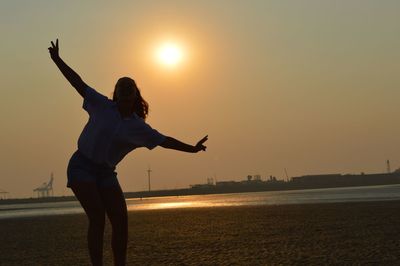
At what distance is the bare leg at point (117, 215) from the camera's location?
6.64 metres

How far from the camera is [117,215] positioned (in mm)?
6754

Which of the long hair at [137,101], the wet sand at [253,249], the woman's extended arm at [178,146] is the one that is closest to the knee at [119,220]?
the woman's extended arm at [178,146]

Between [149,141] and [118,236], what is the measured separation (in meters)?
1.24

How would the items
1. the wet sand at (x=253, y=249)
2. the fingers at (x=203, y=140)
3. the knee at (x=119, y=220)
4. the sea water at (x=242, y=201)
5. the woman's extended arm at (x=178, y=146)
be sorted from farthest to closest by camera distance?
the sea water at (x=242, y=201) → the wet sand at (x=253, y=249) → the knee at (x=119, y=220) → the fingers at (x=203, y=140) → the woman's extended arm at (x=178, y=146)

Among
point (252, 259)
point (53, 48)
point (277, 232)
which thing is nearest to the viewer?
point (53, 48)

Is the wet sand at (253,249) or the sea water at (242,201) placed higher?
the sea water at (242,201)

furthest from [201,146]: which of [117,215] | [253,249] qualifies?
[253,249]

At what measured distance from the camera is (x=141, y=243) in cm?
1392

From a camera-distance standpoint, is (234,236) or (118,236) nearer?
(118,236)

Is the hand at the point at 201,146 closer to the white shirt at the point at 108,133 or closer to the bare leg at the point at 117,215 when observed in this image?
the white shirt at the point at 108,133

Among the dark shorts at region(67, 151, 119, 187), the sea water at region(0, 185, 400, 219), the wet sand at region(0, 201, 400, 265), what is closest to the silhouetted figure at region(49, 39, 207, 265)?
the dark shorts at region(67, 151, 119, 187)

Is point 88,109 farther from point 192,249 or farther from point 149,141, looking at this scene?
point 192,249

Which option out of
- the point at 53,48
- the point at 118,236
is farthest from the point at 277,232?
the point at 53,48

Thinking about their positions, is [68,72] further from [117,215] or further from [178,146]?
[117,215]
